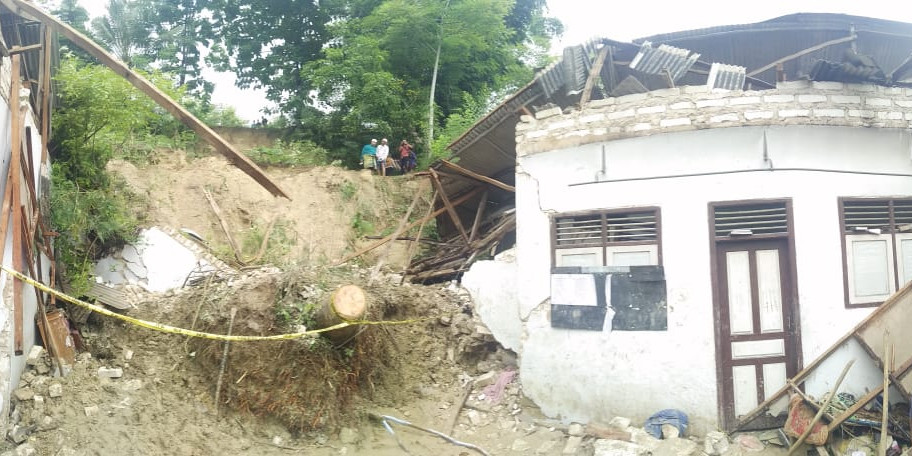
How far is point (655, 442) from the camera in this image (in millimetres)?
6867

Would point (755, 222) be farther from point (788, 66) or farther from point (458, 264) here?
point (458, 264)

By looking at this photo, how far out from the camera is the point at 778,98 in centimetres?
727

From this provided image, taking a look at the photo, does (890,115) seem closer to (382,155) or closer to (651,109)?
(651,109)

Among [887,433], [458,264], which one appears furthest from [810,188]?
[458,264]

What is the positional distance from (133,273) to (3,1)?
175 inches

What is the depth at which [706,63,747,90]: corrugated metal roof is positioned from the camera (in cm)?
752

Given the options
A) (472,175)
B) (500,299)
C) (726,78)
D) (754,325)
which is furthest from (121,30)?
(754,325)

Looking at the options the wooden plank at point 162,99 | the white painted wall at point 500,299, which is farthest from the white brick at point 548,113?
the wooden plank at point 162,99

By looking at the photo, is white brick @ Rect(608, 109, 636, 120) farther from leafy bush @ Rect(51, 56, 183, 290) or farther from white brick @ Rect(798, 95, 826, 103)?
leafy bush @ Rect(51, 56, 183, 290)

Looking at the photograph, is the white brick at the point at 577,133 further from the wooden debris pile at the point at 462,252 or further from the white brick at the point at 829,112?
the wooden debris pile at the point at 462,252

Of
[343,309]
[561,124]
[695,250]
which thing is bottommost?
[343,309]

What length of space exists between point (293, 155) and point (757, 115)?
13173 mm

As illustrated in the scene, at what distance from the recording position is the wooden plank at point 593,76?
8.14m

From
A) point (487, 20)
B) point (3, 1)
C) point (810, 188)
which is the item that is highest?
point (487, 20)
